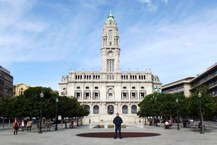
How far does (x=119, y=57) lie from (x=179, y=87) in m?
34.3

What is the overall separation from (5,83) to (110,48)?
55903 mm

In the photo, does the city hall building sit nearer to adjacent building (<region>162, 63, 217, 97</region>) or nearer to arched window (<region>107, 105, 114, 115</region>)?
arched window (<region>107, 105, 114, 115</region>)

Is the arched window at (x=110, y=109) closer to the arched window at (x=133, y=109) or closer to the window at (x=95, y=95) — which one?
the window at (x=95, y=95)

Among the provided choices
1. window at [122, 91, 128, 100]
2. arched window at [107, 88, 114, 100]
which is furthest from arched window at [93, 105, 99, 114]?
window at [122, 91, 128, 100]

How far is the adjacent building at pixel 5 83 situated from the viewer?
136837 mm

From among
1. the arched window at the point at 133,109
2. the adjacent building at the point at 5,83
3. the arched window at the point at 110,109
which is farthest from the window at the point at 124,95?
the adjacent building at the point at 5,83

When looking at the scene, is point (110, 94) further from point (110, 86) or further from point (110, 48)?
point (110, 48)

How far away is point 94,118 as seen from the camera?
477 ft

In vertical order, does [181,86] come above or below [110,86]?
below

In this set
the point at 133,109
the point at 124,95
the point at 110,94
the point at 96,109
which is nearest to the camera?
the point at 96,109

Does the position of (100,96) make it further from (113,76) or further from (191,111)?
(191,111)

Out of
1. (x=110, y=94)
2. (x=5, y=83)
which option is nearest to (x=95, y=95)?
(x=110, y=94)

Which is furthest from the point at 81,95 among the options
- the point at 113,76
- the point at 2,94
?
the point at 2,94

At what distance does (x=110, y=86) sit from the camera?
16675 centimetres
